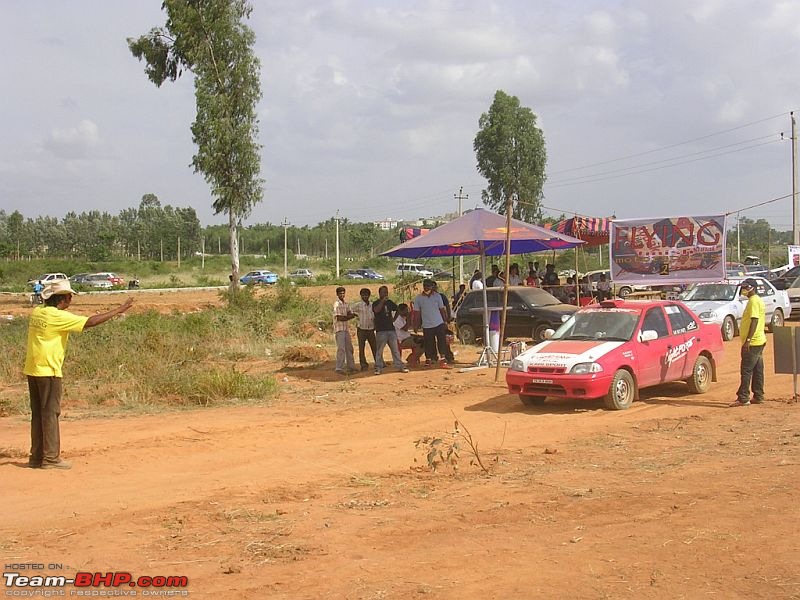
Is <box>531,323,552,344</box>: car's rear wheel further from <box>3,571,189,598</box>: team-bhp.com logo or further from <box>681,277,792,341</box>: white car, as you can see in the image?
<box>3,571,189,598</box>: team-bhp.com logo

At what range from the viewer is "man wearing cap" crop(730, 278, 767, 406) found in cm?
1197

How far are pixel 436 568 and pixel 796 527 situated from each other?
272 cm

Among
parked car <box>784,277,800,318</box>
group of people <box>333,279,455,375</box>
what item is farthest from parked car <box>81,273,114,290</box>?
parked car <box>784,277,800,318</box>

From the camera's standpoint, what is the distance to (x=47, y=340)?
28.1 feet

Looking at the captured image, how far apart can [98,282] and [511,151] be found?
3193 cm

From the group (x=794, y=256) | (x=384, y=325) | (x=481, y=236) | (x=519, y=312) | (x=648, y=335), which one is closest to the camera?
(x=648, y=335)

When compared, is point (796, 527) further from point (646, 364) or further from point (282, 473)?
point (646, 364)

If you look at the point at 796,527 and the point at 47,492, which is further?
the point at 47,492

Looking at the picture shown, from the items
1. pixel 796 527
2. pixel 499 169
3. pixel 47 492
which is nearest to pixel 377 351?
pixel 47 492

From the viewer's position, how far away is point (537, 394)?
11.9m

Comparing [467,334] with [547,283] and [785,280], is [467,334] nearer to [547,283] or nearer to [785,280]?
[547,283]

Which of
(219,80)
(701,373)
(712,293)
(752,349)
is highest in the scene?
(219,80)

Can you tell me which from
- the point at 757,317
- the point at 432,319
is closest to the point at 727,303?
the point at 432,319

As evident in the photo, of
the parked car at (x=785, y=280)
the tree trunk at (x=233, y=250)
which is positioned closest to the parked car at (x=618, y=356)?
the parked car at (x=785, y=280)
